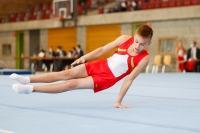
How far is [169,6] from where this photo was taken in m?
18.1

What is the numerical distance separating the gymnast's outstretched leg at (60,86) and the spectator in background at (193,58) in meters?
12.0

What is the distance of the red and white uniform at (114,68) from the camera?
4895 mm

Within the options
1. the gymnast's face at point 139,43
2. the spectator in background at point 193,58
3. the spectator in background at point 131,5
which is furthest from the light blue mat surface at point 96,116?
the spectator in background at point 131,5

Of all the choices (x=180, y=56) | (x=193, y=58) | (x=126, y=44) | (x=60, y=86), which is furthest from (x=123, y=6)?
(x=60, y=86)

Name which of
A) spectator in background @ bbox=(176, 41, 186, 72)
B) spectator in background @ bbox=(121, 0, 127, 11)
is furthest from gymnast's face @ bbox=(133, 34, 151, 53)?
spectator in background @ bbox=(121, 0, 127, 11)

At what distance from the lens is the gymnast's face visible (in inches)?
180

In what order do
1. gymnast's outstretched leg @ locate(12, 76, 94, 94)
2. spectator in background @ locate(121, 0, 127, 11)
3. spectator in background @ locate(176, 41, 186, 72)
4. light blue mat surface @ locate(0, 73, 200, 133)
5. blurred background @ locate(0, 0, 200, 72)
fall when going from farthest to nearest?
spectator in background @ locate(121, 0, 127, 11)
blurred background @ locate(0, 0, 200, 72)
spectator in background @ locate(176, 41, 186, 72)
gymnast's outstretched leg @ locate(12, 76, 94, 94)
light blue mat surface @ locate(0, 73, 200, 133)

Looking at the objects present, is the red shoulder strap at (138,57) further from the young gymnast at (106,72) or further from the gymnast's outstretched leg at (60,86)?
the gymnast's outstretched leg at (60,86)

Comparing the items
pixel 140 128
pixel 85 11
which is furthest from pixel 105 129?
pixel 85 11

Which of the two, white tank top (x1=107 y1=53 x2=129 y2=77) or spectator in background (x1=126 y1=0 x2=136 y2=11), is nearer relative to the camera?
white tank top (x1=107 y1=53 x2=129 y2=77)

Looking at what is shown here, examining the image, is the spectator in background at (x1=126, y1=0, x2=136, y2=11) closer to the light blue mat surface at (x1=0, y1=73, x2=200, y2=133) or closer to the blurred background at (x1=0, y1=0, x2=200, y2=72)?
the blurred background at (x1=0, y1=0, x2=200, y2=72)

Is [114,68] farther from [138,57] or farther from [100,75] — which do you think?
[138,57]

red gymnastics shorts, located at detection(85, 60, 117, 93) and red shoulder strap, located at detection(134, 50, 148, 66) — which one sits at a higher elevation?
red shoulder strap, located at detection(134, 50, 148, 66)

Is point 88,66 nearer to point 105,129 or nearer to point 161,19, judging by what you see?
point 105,129
